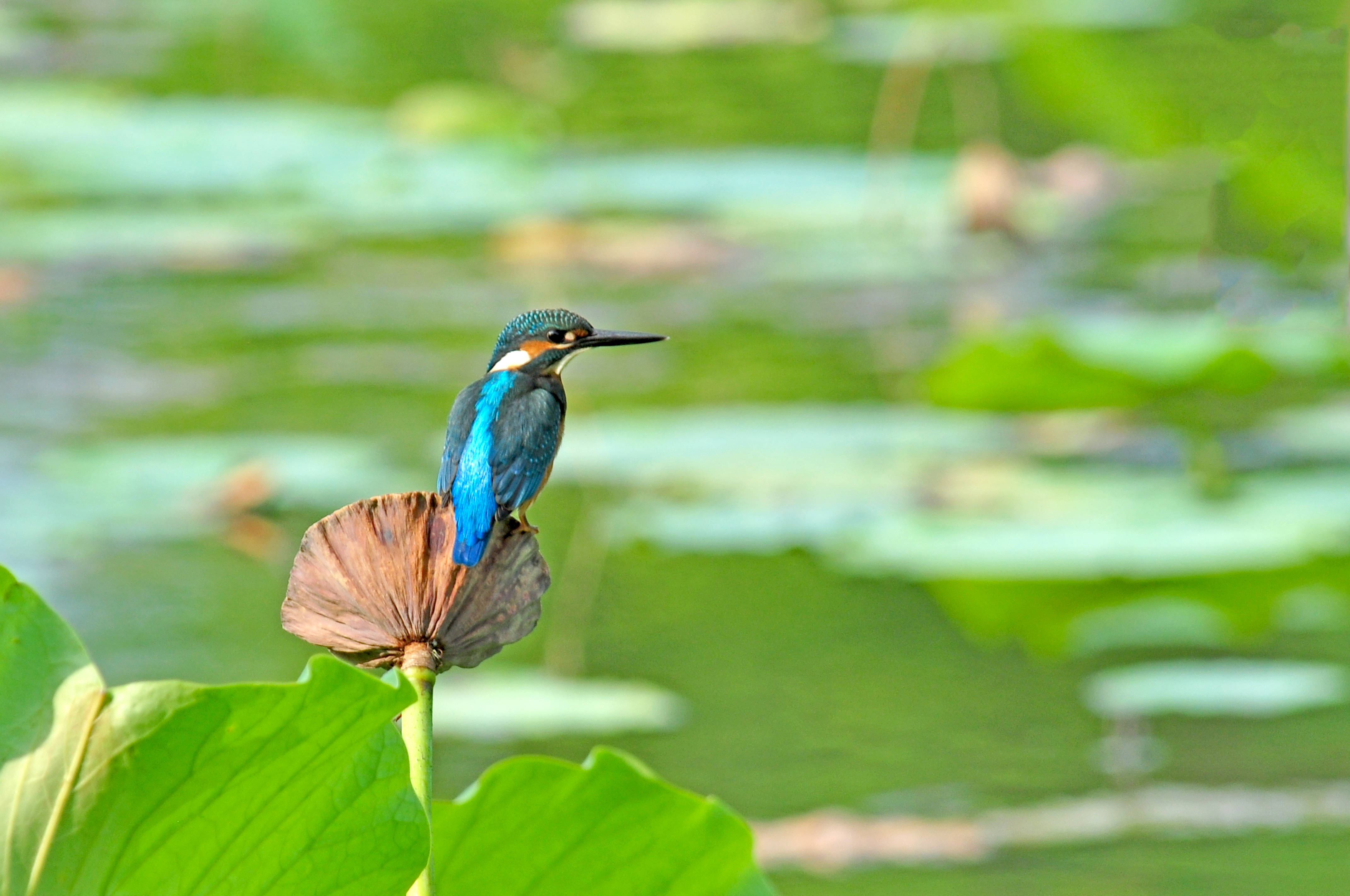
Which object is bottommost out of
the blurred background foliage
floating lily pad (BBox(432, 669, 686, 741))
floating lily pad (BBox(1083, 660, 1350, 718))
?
floating lily pad (BBox(1083, 660, 1350, 718))

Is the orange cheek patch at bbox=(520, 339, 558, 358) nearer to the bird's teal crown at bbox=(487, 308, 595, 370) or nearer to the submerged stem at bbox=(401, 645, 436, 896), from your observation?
the bird's teal crown at bbox=(487, 308, 595, 370)

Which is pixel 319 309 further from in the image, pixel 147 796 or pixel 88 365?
pixel 147 796

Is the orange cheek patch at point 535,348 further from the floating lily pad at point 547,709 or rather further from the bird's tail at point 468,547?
the floating lily pad at point 547,709

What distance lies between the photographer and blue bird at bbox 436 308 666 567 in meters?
0.75

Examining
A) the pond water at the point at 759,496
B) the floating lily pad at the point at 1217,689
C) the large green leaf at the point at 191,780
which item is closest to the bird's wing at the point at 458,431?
the large green leaf at the point at 191,780

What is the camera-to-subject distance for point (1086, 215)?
523 centimetres

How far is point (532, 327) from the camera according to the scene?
0.87 meters

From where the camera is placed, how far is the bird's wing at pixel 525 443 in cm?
79

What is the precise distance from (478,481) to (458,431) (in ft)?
0.19

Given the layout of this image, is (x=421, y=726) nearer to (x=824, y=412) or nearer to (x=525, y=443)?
(x=525, y=443)

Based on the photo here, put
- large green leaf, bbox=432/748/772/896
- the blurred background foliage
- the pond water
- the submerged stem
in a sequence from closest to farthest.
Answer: the submerged stem < large green leaf, bbox=432/748/772/896 < the blurred background foliage < the pond water

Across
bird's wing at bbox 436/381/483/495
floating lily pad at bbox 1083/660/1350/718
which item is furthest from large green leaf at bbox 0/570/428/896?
floating lily pad at bbox 1083/660/1350/718

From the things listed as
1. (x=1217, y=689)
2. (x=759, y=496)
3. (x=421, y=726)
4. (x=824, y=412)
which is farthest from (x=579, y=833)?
(x=824, y=412)

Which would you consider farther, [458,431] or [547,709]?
[547,709]
